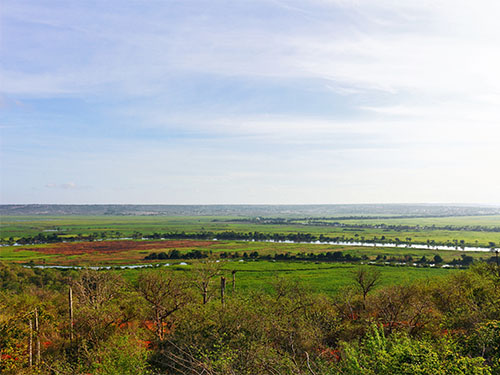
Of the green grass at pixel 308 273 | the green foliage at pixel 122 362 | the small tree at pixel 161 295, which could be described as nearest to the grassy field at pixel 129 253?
the green grass at pixel 308 273

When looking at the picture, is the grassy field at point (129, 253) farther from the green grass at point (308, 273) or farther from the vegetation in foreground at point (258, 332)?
the vegetation in foreground at point (258, 332)

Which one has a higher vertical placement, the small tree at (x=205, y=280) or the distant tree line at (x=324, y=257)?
the small tree at (x=205, y=280)

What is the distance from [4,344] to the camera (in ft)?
69.5

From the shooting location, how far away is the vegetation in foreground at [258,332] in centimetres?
1378

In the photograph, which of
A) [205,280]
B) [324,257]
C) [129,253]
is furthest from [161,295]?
[129,253]

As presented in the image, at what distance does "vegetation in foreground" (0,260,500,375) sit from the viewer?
13.8 meters

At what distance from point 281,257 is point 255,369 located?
251 feet

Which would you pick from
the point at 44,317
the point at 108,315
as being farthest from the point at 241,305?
the point at 44,317

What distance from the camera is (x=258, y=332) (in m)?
19.8

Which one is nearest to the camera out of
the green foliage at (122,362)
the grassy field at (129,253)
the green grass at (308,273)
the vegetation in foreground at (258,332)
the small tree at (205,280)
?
the vegetation in foreground at (258,332)

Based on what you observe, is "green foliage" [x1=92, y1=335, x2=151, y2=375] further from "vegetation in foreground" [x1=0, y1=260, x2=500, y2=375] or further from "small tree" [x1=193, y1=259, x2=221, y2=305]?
"small tree" [x1=193, y1=259, x2=221, y2=305]

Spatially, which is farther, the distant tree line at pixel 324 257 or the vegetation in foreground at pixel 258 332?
the distant tree line at pixel 324 257

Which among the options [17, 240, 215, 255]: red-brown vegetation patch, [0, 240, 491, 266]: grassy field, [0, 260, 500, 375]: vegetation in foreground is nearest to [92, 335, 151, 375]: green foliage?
[0, 260, 500, 375]: vegetation in foreground

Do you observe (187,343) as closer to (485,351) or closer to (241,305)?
(241,305)
